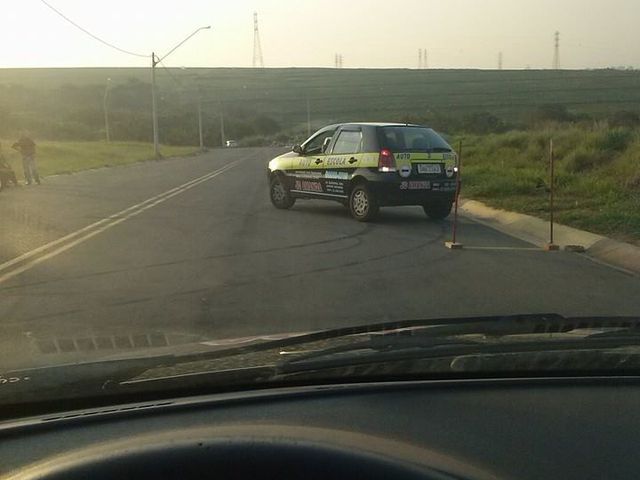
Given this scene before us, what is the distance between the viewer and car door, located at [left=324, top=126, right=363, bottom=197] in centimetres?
1681

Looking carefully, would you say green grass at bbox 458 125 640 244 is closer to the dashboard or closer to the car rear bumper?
the car rear bumper

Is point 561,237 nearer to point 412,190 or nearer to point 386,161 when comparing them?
point 412,190

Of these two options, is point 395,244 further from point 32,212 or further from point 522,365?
point 522,365

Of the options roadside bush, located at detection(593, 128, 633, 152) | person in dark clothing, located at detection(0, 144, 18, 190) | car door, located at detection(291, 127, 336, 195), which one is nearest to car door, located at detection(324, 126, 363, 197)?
car door, located at detection(291, 127, 336, 195)

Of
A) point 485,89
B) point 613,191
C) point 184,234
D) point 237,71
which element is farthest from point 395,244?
point 237,71

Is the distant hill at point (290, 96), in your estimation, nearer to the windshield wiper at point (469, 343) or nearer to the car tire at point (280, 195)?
the car tire at point (280, 195)

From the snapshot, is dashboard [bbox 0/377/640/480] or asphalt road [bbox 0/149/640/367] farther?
asphalt road [bbox 0/149/640/367]

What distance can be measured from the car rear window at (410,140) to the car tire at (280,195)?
10.6ft

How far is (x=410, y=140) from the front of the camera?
16547mm

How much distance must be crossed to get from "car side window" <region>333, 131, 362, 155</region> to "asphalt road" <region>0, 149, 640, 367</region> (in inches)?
49.6

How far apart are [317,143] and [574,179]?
7.20 meters

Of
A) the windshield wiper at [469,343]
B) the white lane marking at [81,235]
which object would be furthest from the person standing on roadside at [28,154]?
the windshield wiper at [469,343]

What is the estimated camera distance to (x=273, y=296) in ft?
30.0

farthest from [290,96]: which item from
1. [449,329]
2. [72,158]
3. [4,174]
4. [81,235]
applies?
[449,329]
